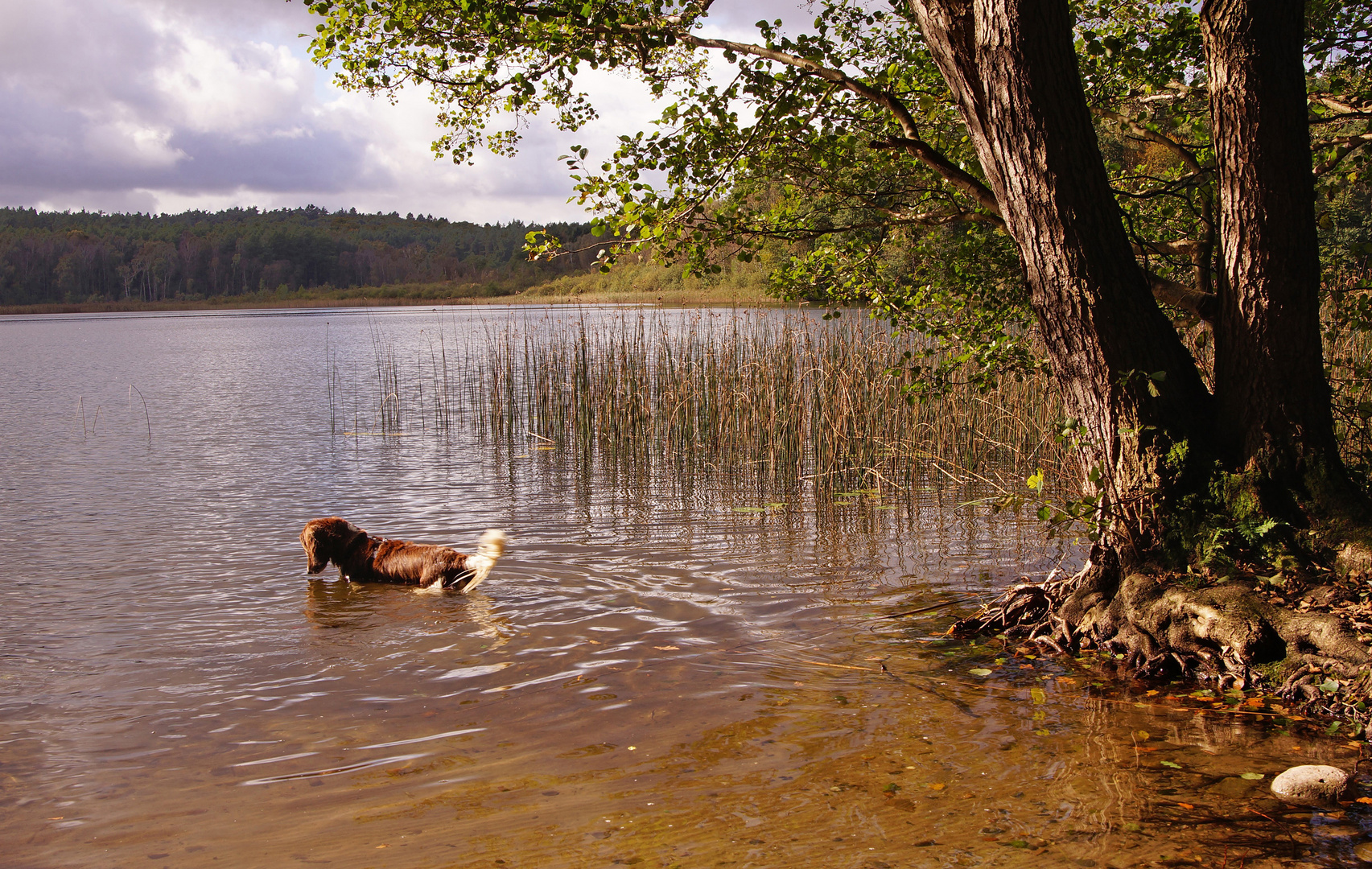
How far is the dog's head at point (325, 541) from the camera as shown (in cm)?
538

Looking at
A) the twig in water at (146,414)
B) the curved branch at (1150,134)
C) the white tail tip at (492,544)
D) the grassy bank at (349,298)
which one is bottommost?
the white tail tip at (492,544)

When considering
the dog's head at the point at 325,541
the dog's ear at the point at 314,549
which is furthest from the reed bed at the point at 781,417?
the dog's ear at the point at 314,549

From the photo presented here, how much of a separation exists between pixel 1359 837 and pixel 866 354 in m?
6.49

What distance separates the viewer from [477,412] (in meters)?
13.0

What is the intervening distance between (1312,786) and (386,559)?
4645mm

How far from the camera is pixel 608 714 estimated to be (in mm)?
3557

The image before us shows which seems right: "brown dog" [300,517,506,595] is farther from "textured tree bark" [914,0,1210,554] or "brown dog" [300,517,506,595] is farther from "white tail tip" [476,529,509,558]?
"textured tree bark" [914,0,1210,554]

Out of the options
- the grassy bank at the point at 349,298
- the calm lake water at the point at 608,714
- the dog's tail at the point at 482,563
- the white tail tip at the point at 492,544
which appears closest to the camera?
the calm lake water at the point at 608,714

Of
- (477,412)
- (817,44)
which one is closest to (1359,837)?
(817,44)

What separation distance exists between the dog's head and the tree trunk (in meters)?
4.74

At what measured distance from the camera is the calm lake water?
262 centimetres

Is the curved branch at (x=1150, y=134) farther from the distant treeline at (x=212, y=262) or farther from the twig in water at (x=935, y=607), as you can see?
the distant treeline at (x=212, y=262)

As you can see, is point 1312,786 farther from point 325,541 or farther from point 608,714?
point 325,541

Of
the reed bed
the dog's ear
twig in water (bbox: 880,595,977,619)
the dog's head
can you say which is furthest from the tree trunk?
the dog's ear
